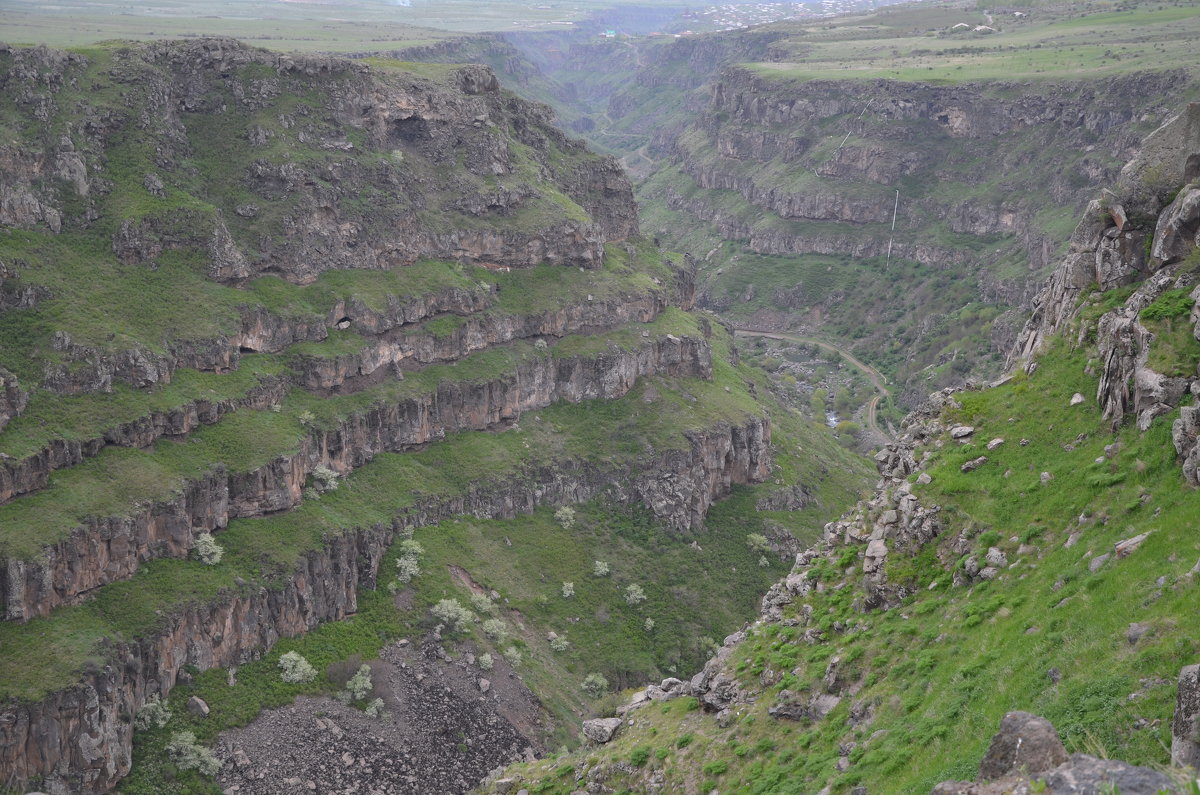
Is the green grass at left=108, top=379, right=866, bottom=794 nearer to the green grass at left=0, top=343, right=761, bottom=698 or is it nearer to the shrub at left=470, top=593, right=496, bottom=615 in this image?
the shrub at left=470, top=593, right=496, bottom=615

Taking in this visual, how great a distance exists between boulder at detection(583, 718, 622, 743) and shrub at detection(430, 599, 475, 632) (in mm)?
46844

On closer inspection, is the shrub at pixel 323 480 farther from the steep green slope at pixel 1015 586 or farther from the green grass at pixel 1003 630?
the green grass at pixel 1003 630

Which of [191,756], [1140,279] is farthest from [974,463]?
[191,756]

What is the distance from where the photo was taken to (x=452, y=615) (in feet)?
393

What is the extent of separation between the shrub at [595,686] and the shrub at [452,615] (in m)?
14.2

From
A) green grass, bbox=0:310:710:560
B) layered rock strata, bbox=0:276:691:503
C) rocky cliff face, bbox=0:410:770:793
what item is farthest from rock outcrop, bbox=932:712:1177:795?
layered rock strata, bbox=0:276:691:503

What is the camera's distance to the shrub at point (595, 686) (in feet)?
397

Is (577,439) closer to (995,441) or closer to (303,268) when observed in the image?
(303,268)

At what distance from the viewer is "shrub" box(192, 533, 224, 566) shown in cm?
11012

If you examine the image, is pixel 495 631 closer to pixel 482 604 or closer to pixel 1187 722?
pixel 482 604

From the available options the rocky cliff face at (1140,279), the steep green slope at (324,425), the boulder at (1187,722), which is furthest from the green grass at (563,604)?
the boulder at (1187,722)

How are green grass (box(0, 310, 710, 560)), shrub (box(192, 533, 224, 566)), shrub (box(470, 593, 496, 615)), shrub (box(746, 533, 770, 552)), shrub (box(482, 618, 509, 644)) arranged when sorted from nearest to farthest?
green grass (box(0, 310, 710, 560)) < shrub (box(192, 533, 224, 566)) < shrub (box(482, 618, 509, 644)) < shrub (box(470, 593, 496, 615)) < shrub (box(746, 533, 770, 552))

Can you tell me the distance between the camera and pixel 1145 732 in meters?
35.3

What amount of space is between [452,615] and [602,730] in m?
49.6
